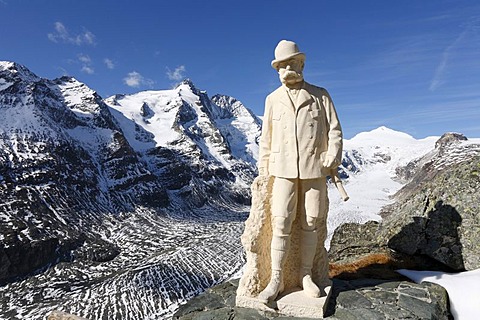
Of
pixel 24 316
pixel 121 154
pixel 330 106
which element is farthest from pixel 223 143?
pixel 330 106

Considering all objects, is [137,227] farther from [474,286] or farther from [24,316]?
[474,286]

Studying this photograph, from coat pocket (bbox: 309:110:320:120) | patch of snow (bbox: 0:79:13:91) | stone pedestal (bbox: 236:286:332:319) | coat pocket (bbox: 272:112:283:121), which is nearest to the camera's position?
stone pedestal (bbox: 236:286:332:319)

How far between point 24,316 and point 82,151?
7039cm

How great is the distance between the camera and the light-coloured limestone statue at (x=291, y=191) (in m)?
4.92

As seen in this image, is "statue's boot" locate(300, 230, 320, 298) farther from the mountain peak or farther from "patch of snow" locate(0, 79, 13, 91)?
the mountain peak

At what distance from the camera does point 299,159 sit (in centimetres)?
492

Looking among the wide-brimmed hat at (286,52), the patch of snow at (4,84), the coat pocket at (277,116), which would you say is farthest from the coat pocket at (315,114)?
the patch of snow at (4,84)

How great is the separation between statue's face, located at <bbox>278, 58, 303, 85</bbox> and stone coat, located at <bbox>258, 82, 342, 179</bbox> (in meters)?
0.19

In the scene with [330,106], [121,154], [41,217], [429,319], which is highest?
[121,154]

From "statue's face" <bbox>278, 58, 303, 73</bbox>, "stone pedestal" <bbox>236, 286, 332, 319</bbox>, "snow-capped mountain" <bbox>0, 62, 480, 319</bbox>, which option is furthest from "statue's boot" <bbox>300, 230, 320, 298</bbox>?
"snow-capped mountain" <bbox>0, 62, 480, 319</bbox>

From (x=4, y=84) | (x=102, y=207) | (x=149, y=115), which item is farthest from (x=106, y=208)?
(x=149, y=115)

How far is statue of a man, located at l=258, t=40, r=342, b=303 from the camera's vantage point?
4.91 m

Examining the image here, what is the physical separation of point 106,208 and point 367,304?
295ft

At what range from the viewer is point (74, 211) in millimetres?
76312
